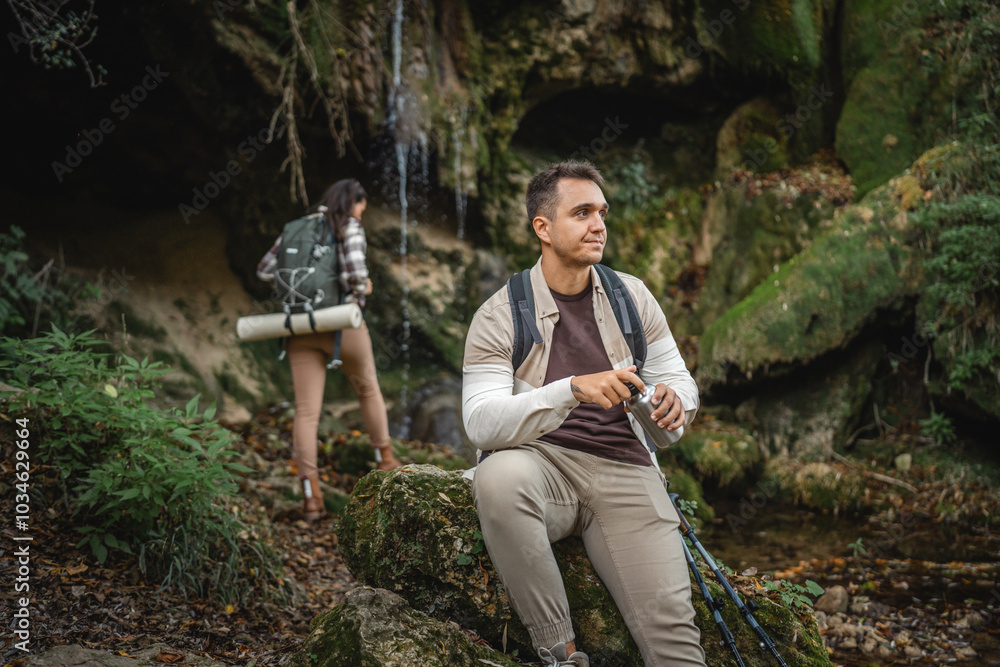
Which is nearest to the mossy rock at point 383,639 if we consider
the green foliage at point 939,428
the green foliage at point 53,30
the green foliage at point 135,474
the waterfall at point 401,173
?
the green foliage at point 135,474

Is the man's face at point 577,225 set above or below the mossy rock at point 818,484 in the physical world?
above

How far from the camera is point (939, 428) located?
687 centimetres

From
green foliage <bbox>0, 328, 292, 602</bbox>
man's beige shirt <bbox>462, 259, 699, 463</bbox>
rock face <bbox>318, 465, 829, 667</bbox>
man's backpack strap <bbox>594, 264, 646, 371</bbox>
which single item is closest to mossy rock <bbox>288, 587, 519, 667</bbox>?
rock face <bbox>318, 465, 829, 667</bbox>

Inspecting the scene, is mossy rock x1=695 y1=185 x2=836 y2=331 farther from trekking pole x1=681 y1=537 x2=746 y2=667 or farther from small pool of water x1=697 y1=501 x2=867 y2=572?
trekking pole x1=681 y1=537 x2=746 y2=667

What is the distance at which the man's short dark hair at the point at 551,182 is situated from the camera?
9.28 feet

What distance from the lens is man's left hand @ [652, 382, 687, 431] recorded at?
2.36m

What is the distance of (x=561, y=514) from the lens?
2525 millimetres

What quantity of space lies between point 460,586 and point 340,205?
3146mm

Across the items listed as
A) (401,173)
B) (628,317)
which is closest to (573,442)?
(628,317)
